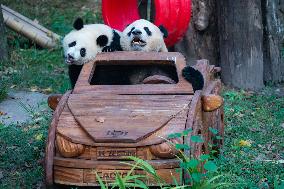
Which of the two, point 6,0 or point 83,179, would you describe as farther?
point 6,0

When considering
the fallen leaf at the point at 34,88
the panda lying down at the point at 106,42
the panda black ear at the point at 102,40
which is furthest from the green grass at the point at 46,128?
the panda black ear at the point at 102,40

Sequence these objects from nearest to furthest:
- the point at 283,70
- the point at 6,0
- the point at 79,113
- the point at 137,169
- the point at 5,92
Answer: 1. the point at 137,169
2. the point at 79,113
3. the point at 5,92
4. the point at 283,70
5. the point at 6,0

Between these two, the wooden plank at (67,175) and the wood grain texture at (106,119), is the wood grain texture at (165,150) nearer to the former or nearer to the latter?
the wood grain texture at (106,119)

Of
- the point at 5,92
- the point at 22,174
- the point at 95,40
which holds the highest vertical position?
the point at 95,40

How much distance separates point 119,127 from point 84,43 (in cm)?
133

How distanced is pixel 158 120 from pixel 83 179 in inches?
25.1

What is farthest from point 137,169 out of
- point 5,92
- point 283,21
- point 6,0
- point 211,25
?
point 6,0

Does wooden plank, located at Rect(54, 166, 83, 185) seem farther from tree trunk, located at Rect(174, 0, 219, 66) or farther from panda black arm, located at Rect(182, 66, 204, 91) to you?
tree trunk, located at Rect(174, 0, 219, 66)

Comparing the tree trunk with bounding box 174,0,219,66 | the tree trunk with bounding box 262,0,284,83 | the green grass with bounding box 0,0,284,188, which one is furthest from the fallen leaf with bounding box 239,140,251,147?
the tree trunk with bounding box 262,0,284,83

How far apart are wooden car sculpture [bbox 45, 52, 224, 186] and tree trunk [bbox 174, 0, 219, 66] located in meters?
3.00

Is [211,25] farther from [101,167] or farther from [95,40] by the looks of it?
[101,167]

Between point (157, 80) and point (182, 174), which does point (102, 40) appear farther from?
point (182, 174)

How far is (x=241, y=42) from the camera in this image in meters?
7.56

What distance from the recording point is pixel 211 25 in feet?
25.7
